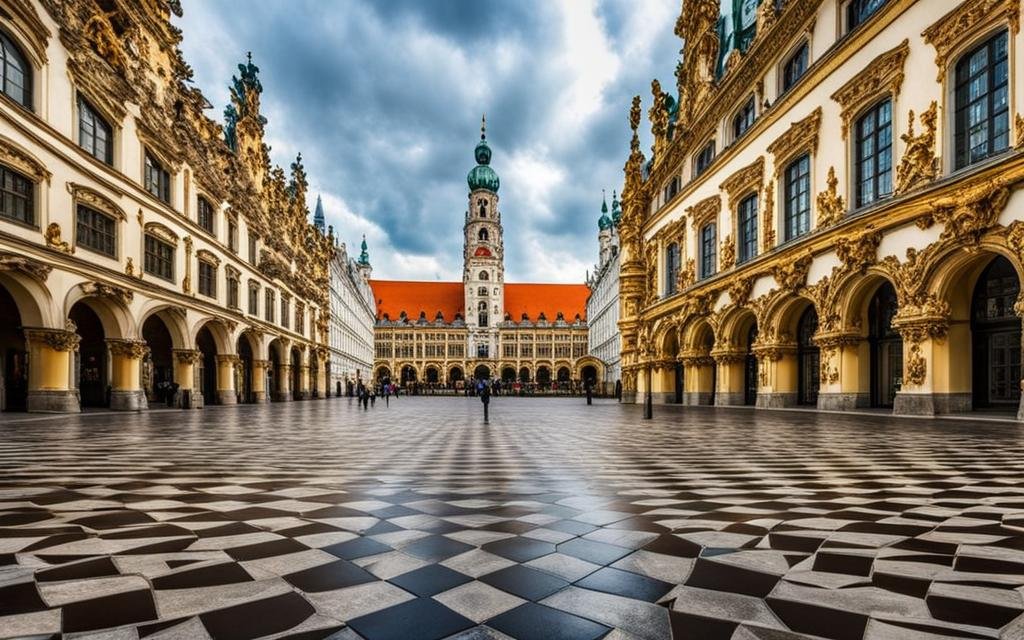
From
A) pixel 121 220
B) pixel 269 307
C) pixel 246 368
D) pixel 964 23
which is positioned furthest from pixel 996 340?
pixel 269 307

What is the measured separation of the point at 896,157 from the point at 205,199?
31.4 meters

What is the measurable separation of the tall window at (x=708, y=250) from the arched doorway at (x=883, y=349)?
335 inches

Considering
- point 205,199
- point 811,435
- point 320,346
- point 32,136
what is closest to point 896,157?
point 811,435

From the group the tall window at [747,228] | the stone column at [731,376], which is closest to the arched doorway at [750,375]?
the stone column at [731,376]

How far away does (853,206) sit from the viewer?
19.0 meters

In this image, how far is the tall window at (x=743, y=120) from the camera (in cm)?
2550

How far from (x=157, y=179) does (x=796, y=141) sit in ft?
90.1

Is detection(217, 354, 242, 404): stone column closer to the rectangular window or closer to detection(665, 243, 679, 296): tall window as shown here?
the rectangular window

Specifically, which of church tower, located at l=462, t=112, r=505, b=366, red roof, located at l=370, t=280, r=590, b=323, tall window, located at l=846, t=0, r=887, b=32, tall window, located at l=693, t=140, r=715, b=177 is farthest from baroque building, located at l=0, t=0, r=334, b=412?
red roof, located at l=370, t=280, r=590, b=323

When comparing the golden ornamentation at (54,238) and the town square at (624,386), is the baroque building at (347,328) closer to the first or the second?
the town square at (624,386)

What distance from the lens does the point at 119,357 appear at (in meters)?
22.1

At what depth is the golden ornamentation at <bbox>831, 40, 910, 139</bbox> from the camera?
1655 centimetres

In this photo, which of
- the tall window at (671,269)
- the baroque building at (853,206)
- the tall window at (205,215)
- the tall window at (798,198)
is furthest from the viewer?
the tall window at (671,269)

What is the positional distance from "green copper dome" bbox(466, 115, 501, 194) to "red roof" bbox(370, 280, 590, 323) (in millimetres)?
22016
